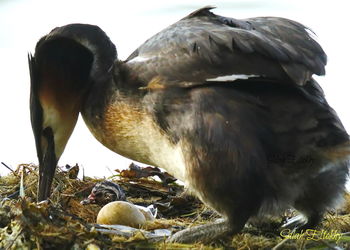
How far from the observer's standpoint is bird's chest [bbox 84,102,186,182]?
6.30 meters

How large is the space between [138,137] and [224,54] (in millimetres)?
891

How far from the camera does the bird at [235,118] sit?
5.99m

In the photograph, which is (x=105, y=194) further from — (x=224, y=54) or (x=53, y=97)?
(x=224, y=54)

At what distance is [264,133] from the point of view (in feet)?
19.8

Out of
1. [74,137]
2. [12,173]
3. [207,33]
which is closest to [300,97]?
[207,33]

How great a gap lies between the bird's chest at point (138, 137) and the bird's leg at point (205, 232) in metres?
0.35

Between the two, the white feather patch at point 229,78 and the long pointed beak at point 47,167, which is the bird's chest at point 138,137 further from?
the white feather patch at point 229,78

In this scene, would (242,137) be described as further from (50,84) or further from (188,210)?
(50,84)

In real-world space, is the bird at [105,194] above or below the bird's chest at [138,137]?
below

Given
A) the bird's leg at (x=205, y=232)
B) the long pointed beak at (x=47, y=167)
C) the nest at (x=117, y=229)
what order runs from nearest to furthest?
the nest at (x=117, y=229), the bird's leg at (x=205, y=232), the long pointed beak at (x=47, y=167)

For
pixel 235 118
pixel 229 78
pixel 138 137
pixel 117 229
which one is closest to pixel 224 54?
pixel 229 78

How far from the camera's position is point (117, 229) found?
19.6ft

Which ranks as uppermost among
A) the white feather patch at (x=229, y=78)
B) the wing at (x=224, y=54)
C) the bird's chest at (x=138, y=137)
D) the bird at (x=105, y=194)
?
the wing at (x=224, y=54)

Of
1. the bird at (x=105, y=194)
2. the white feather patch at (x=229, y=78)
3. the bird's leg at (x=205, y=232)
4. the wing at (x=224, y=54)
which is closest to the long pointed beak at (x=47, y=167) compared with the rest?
the bird at (x=105, y=194)
